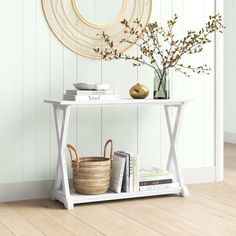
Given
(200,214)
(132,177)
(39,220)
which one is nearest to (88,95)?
(132,177)

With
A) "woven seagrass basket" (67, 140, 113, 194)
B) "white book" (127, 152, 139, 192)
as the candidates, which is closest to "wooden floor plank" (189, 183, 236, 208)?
"white book" (127, 152, 139, 192)

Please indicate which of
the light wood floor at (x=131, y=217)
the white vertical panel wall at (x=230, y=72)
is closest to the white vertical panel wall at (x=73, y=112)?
the light wood floor at (x=131, y=217)

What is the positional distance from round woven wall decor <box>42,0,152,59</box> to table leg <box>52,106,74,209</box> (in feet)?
1.72

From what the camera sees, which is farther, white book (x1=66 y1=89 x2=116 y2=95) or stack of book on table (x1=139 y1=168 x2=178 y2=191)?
stack of book on table (x1=139 y1=168 x2=178 y2=191)

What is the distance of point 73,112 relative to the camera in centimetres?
384

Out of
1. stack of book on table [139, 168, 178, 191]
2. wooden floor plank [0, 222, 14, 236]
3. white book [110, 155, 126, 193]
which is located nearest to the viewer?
wooden floor plank [0, 222, 14, 236]

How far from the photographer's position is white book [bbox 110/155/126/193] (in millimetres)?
3621

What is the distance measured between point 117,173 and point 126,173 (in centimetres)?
7

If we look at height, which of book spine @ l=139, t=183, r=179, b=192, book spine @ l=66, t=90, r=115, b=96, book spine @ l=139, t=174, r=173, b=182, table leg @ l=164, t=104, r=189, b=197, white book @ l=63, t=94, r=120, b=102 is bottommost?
book spine @ l=139, t=183, r=179, b=192

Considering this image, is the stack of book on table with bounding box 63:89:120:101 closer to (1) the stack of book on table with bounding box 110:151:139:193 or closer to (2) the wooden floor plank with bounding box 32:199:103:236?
(1) the stack of book on table with bounding box 110:151:139:193

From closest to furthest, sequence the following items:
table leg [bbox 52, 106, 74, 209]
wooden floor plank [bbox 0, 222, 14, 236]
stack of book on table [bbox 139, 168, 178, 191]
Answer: wooden floor plank [bbox 0, 222, 14, 236] → table leg [bbox 52, 106, 74, 209] → stack of book on table [bbox 139, 168, 178, 191]

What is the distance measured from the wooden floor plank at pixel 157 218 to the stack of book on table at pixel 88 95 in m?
0.69

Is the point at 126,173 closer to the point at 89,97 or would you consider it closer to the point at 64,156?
the point at 64,156

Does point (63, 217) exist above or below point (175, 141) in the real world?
below
